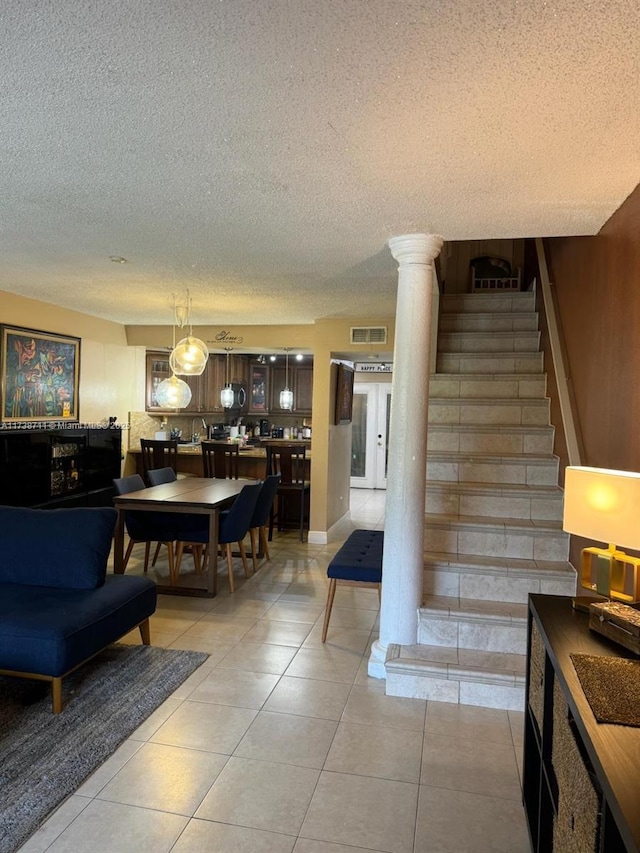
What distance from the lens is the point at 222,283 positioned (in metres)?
4.28

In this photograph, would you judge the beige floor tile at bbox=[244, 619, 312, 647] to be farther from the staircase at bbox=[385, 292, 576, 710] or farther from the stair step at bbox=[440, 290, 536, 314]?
the stair step at bbox=[440, 290, 536, 314]

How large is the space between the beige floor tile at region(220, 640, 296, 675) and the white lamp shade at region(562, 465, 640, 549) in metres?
1.93

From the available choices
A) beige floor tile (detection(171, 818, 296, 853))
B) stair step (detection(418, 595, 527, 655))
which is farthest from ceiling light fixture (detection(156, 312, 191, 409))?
beige floor tile (detection(171, 818, 296, 853))

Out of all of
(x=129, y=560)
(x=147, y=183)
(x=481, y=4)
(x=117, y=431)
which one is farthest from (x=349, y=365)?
(x=481, y=4)

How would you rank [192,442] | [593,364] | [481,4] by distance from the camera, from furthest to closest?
1. [192,442]
2. [593,364]
3. [481,4]

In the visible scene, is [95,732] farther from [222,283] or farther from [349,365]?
[349,365]

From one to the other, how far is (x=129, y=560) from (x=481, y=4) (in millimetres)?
5153

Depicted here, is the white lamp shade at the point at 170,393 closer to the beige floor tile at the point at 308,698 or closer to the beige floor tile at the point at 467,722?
the beige floor tile at the point at 308,698

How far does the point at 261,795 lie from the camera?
210 cm

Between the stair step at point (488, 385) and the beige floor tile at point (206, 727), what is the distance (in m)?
2.81

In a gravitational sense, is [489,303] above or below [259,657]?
above

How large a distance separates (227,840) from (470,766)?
104 cm

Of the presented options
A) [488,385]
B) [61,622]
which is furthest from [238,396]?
[61,622]

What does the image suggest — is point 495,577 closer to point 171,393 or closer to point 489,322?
point 489,322
